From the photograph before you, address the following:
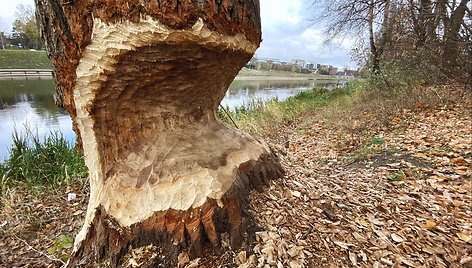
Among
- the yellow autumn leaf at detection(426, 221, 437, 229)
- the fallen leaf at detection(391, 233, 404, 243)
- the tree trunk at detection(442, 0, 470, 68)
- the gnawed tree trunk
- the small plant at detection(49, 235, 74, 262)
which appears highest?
the tree trunk at detection(442, 0, 470, 68)

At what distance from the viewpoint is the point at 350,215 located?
1.75 metres

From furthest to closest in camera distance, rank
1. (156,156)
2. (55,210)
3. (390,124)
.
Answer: (390,124), (55,210), (156,156)

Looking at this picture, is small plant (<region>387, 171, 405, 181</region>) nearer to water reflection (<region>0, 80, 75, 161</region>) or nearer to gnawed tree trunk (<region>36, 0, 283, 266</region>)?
gnawed tree trunk (<region>36, 0, 283, 266</region>)

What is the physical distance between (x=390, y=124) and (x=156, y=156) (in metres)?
4.85

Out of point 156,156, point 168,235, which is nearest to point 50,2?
point 156,156

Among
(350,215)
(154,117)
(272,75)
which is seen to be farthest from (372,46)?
(272,75)

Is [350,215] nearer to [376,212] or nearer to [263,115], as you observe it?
[376,212]

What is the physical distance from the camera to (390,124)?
5.03 meters

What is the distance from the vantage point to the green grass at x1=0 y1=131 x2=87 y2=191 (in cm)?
323

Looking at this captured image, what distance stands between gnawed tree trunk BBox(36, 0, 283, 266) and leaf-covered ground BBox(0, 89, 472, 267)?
23 centimetres

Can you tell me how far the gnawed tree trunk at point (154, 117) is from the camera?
1.08 meters

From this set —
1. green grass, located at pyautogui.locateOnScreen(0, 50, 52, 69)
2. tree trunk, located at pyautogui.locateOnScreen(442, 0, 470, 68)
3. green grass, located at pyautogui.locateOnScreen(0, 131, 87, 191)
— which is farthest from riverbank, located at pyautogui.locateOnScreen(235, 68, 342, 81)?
green grass, located at pyautogui.locateOnScreen(0, 131, 87, 191)

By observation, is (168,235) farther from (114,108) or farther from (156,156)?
(114,108)

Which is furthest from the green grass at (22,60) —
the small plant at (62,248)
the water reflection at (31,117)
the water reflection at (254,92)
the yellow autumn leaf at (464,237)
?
the yellow autumn leaf at (464,237)
